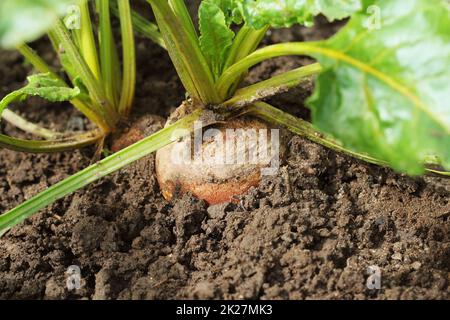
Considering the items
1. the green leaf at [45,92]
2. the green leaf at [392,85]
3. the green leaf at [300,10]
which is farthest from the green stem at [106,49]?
the green leaf at [392,85]

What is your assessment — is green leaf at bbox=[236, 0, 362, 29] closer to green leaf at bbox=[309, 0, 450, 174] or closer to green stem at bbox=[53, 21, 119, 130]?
green leaf at bbox=[309, 0, 450, 174]

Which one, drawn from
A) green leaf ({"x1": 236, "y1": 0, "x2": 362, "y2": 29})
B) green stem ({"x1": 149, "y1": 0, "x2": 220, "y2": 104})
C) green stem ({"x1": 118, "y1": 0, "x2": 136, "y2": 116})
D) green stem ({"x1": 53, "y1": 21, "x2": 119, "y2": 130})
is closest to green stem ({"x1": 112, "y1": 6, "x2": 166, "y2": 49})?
green stem ({"x1": 118, "y1": 0, "x2": 136, "y2": 116})

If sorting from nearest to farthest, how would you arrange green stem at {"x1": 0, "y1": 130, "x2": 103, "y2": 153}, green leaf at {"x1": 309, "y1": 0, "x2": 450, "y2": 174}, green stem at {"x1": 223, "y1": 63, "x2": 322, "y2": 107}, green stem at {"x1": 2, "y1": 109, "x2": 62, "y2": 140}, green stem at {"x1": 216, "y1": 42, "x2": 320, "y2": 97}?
1. green leaf at {"x1": 309, "y1": 0, "x2": 450, "y2": 174}
2. green stem at {"x1": 216, "y1": 42, "x2": 320, "y2": 97}
3. green stem at {"x1": 223, "y1": 63, "x2": 322, "y2": 107}
4. green stem at {"x1": 0, "y1": 130, "x2": 103, "y2": 153}
5. green stem at {"x1": 2, "y1": 109, "x2": 62, "y2": 140}

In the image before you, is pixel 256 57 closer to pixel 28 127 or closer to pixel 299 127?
pixel 299 127

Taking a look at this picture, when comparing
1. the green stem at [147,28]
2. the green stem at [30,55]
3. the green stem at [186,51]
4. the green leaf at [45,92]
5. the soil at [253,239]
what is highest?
the green stem at [147,28]

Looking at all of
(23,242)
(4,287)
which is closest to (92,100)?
(23,242)

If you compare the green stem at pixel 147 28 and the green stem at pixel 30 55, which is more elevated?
the green stem at pixel 147 28

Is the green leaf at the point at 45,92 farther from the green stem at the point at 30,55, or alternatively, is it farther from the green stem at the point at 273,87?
the green stem at the point at 273,87

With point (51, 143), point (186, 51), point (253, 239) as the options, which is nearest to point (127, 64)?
point (51, 143)
